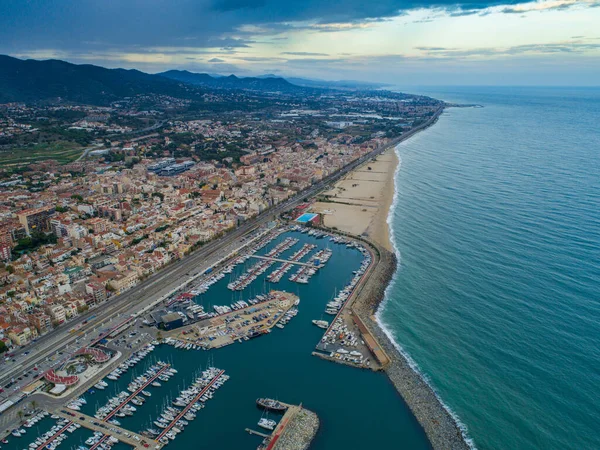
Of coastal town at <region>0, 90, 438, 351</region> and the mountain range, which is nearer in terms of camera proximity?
coastal town at <region>0, 90, 438, 351</region>

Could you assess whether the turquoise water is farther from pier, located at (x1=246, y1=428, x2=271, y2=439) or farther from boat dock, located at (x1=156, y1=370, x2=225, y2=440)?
boat dock, located at (x1=156, y1=370, x2=225, y2=440)

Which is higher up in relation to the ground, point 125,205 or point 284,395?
point 125,205

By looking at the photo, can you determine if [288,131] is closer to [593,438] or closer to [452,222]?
[452,222]

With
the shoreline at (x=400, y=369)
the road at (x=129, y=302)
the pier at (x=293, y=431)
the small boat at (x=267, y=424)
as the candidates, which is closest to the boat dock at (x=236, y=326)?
the road at (x=129, y=302)

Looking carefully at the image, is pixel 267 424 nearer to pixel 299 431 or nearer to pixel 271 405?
pixel 271 405

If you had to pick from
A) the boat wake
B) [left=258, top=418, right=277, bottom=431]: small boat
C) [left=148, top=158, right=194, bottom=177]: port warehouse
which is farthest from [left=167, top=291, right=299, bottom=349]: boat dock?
[left=148, top=158, right=194, bottom=177]: port warehouse

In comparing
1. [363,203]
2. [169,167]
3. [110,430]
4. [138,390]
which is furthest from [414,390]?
[169,167]
